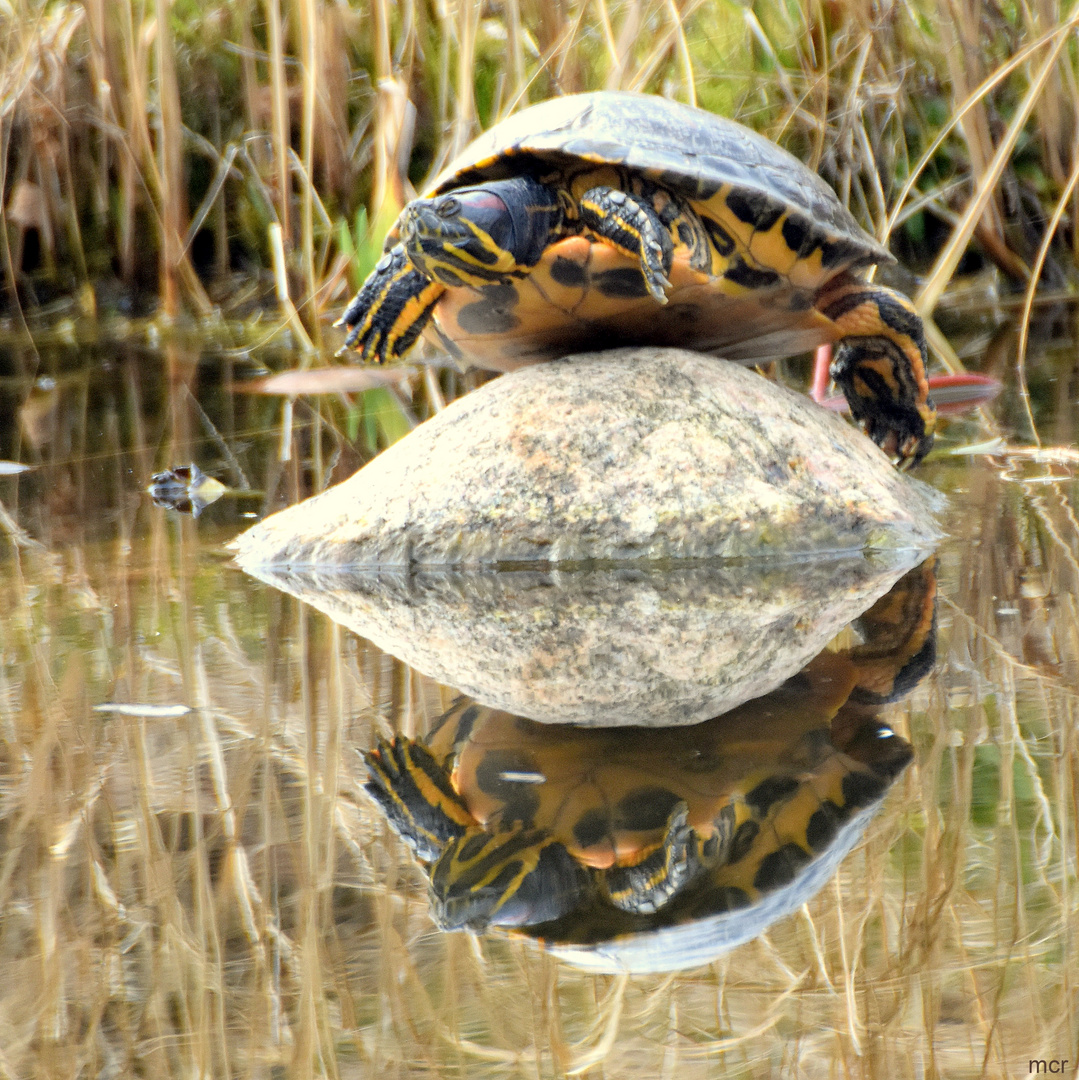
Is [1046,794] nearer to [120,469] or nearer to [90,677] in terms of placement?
[90,677]

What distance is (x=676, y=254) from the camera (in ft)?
5.32

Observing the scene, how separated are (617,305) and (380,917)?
1.21 metres

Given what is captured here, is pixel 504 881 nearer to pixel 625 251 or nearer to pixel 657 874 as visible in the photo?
pixel 657 874

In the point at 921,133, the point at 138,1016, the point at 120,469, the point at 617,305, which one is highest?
the point at 921,133

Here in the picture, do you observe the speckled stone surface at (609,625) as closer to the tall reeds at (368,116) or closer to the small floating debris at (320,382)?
the tall reeds at (368,116)


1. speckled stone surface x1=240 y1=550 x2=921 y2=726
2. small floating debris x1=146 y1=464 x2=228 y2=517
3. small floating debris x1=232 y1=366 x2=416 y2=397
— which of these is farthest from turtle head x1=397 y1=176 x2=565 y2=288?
small floating debris x1=232 y1=366 x2=416 y2=397

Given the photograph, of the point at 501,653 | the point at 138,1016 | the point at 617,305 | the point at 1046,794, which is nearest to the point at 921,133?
the point at 617,305

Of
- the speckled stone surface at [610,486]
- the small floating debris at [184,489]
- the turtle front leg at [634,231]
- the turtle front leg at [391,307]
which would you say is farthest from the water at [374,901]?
the small floating debris at [184,489]

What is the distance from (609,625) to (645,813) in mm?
510

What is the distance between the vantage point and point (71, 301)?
178 inches

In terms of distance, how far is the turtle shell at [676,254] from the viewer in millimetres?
1643

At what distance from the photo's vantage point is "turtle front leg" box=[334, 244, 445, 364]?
1802mm

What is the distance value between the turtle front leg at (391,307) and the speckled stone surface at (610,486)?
17 cm

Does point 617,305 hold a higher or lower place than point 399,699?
A: higher
